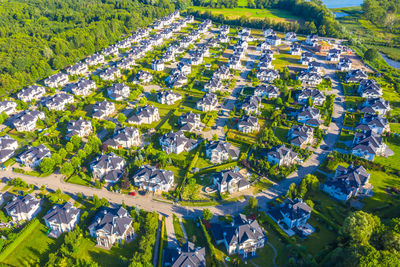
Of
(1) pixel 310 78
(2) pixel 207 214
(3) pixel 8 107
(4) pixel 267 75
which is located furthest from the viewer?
(4) pixel 267 75

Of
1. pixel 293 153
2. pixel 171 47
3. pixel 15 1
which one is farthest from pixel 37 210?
pixel 15 1

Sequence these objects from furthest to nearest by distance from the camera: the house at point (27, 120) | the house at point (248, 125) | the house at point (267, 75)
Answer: the house at point (267, 75), the house at point (27, 120), the house at point (248, 125)

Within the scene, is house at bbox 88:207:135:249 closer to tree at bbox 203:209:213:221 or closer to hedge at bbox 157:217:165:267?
hedge at bbox 157:217:165:267

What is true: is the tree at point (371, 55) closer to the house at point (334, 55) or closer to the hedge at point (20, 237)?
the house at point (334, 55)

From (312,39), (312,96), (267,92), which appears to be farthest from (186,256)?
(312,39)

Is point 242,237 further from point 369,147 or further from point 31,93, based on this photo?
point 31,93

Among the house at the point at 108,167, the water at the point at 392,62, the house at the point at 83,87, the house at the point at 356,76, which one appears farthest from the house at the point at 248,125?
the water at the point at 392,62
